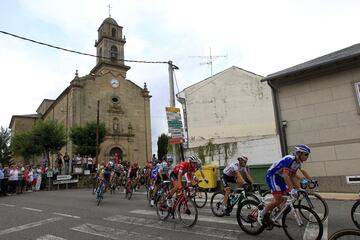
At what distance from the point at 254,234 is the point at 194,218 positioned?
1640 mm

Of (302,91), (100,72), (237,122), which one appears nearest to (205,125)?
(237,122)

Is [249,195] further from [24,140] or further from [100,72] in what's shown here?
[100,72]

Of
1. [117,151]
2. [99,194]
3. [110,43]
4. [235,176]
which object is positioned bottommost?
[99,194]

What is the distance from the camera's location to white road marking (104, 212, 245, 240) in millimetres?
6844

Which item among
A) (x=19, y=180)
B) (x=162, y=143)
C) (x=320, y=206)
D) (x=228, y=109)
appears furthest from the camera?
(x=162, y=143)

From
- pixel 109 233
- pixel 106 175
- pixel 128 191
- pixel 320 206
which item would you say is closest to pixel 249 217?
pixel 320 206

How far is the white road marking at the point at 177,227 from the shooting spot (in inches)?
269

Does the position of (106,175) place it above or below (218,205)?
above

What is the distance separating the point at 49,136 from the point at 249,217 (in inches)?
1149

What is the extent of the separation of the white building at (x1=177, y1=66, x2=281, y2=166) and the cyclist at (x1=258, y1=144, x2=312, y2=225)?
21678mm

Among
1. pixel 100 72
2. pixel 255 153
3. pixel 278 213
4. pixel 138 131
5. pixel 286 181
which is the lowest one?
pixel 278 213

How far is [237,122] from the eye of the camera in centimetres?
3008

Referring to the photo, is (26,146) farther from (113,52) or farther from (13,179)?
(13,179)

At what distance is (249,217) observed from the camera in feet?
22.6
